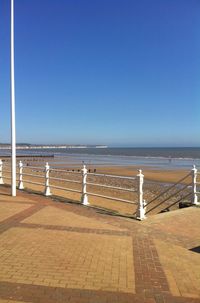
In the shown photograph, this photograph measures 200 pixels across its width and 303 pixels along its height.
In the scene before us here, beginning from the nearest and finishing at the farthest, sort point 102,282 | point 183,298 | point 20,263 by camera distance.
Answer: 1. point 183,298
2. point 102,282
3. point 20,263

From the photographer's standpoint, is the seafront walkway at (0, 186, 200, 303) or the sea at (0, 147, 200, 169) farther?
the sea at (0, 147, 200, 169)

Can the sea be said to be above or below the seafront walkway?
below

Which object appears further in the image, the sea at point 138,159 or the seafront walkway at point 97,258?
the sea at point 138,159

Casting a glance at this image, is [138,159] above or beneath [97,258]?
beneath

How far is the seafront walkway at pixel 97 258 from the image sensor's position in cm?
482

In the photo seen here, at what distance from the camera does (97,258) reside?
20.3 feet

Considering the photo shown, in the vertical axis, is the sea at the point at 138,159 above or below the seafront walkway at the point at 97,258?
below

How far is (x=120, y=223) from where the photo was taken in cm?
898

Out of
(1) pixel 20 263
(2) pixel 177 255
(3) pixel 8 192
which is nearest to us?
(1) pixel 20 263

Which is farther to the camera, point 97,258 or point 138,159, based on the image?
point 138,159

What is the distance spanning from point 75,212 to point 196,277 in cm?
531

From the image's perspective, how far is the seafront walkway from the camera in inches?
190

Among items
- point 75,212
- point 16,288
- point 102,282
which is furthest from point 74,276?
point 75,212

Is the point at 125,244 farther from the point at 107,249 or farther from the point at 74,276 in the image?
the point at 74,276
